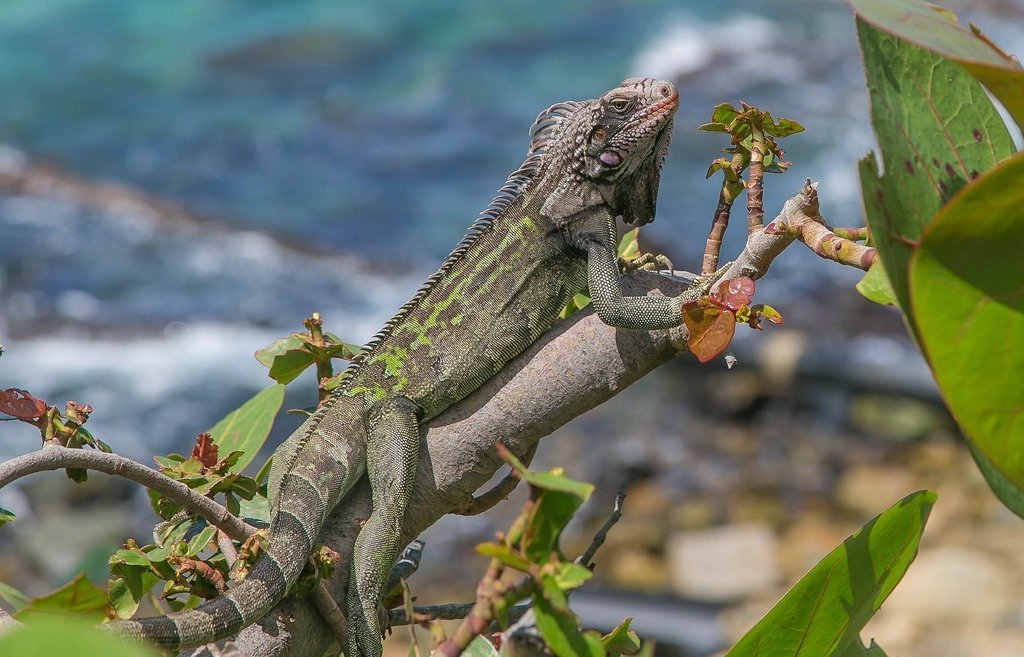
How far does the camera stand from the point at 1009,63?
1083 millimetres

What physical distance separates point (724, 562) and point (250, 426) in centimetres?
521

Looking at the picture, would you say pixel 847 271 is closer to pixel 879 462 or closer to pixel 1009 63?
pixel 879 462

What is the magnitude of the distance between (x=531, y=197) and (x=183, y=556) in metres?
1.68

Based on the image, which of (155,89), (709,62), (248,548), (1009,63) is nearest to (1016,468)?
(1009,63)

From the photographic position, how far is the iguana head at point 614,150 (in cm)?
308

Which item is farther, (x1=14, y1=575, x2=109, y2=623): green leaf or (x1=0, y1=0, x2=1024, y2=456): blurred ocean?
(x1=0, y1=0, x2=1024, y2=456): blurred ocean

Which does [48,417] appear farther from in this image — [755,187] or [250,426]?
[755,187]

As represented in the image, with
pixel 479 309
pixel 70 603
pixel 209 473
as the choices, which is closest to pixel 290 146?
pixel 479 309

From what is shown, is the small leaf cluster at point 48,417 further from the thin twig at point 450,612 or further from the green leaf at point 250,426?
the thin twig at point 450,612

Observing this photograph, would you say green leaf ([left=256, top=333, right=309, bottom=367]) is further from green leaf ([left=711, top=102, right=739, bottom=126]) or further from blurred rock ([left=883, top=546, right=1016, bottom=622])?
blurred rock ([left=883, top=546, right=1016, bottom=622])

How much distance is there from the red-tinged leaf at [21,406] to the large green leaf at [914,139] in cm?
124

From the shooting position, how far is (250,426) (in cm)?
223

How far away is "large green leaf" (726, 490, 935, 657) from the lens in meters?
1.38

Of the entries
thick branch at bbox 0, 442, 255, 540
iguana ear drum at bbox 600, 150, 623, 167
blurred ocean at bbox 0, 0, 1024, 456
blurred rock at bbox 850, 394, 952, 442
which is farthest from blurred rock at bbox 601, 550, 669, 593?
thick branch at bbox 0, 442, 255, 540
